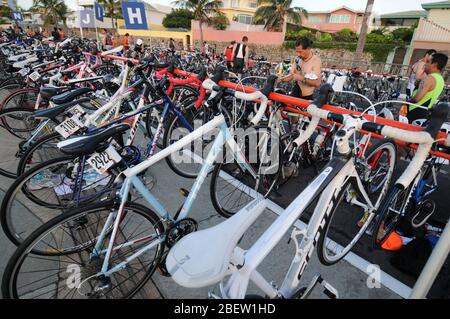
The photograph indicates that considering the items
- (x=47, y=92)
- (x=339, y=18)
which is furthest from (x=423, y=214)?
(x=339, y=18)

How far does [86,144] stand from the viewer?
179 centimetres

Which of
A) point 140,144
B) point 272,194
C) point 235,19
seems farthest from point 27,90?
point 235,19

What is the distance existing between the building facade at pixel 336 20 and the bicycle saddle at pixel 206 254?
47188 millimetres

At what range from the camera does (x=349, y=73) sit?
36.4 feet

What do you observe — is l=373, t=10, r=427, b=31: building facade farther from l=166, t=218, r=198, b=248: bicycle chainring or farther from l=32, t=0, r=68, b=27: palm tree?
l=32, t=0, r=68, b=27: palm tree

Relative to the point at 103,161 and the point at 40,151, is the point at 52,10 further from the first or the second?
the point at 103,161

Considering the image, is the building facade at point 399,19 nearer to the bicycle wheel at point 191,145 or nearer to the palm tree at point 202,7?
the palm tree at point 202,7

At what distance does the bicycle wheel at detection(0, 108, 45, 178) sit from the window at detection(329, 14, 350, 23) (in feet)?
169

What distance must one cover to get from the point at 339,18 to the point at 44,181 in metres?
53.2

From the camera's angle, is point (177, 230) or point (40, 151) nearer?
point (177, 230)

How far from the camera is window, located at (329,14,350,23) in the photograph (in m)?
44.1
